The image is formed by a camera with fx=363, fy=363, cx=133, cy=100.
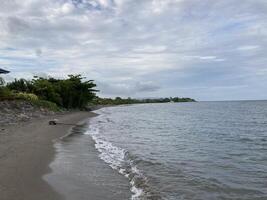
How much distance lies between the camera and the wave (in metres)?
10.2

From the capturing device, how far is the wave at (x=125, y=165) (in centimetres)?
1016

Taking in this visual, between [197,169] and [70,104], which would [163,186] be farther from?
[70,104]

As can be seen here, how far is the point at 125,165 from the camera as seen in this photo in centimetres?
1409

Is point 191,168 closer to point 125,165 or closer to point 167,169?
point 167,169

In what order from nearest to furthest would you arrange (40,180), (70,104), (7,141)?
(40,180) < (7,141) < (70,104)

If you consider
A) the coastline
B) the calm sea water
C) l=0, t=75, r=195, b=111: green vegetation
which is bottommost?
the calm sea water

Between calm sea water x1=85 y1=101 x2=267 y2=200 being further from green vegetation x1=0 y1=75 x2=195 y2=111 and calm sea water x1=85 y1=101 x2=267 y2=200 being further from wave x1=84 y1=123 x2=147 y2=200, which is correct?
green vegetation x1=0 y1=75 x2=195 y2=111

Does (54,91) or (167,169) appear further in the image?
(54,91)

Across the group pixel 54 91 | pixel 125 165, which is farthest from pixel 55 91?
pixel 125 165

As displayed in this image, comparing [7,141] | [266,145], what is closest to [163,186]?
[7,141]

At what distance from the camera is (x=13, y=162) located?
41.9ft

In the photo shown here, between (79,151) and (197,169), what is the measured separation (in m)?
5.95

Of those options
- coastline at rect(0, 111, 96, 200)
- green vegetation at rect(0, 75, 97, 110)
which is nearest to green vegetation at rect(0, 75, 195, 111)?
green vegetation at rect(0, 75, 97, 110)

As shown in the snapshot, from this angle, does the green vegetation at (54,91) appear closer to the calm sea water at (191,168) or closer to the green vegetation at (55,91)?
the green vegetation at (55,91)
